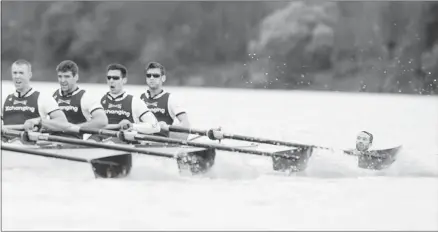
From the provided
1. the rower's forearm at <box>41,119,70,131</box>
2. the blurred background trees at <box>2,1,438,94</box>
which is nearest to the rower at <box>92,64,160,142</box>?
the rower's forearm at <box>41,119,70,131</box>

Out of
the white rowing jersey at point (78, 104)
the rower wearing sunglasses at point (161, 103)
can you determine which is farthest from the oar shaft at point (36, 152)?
the rower wearing sunglasses at point (161, 103)

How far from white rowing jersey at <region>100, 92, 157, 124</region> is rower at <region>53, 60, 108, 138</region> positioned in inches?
12.6

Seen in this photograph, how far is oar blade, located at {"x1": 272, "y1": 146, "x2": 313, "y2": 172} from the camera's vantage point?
6.93m

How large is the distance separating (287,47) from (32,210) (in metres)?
14.3

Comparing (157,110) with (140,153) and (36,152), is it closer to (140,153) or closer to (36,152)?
(140,153)

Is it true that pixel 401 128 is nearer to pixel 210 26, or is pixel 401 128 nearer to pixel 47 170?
pixel 210 26

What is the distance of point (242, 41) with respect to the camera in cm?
1970

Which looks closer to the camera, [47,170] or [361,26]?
[47,170]

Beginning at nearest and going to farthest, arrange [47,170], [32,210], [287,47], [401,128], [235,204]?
[32,210]
[235,204]
[47,170]
[401,128]
[287,47]

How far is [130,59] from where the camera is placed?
19.8 meters

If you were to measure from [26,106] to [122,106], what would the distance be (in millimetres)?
890

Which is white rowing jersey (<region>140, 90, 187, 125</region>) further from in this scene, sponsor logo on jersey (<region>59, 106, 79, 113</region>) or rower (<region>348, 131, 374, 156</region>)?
rower (<region>348, 131, 374, 156</region>)

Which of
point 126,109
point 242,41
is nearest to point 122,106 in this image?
point 126,109

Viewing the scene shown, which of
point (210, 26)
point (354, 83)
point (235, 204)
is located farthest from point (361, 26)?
point (235, 204)
